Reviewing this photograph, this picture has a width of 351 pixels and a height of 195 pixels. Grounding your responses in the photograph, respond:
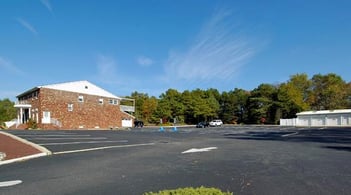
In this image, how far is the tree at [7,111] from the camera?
2691 inches

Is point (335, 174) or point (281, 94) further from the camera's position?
point (281, 94)

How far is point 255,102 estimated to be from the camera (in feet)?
250

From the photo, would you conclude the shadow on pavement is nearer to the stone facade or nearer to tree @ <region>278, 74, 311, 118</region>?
the stone facade

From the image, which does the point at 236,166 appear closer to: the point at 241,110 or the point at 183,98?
the point at 183,98

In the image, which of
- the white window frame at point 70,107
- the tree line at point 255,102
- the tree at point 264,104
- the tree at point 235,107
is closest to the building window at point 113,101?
the white window frame at point 70,107

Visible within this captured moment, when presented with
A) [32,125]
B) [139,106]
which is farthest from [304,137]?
[139,106]

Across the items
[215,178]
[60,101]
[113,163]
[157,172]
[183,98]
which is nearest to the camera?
[215,178]

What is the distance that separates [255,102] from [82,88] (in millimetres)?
44020

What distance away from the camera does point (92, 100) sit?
50.2 metres

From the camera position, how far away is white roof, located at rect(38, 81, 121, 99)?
151 ft

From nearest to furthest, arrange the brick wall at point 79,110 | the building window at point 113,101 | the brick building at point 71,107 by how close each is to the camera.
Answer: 1. the brick building at point 71,107
2. the brick wall at point 79,110
3. the building window at point 113,101

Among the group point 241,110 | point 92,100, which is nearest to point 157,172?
point 92,100

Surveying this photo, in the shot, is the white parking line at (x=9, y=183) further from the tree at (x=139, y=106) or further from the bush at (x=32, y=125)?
the tree at (x=139, y=106)

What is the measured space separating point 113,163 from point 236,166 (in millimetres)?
4061
